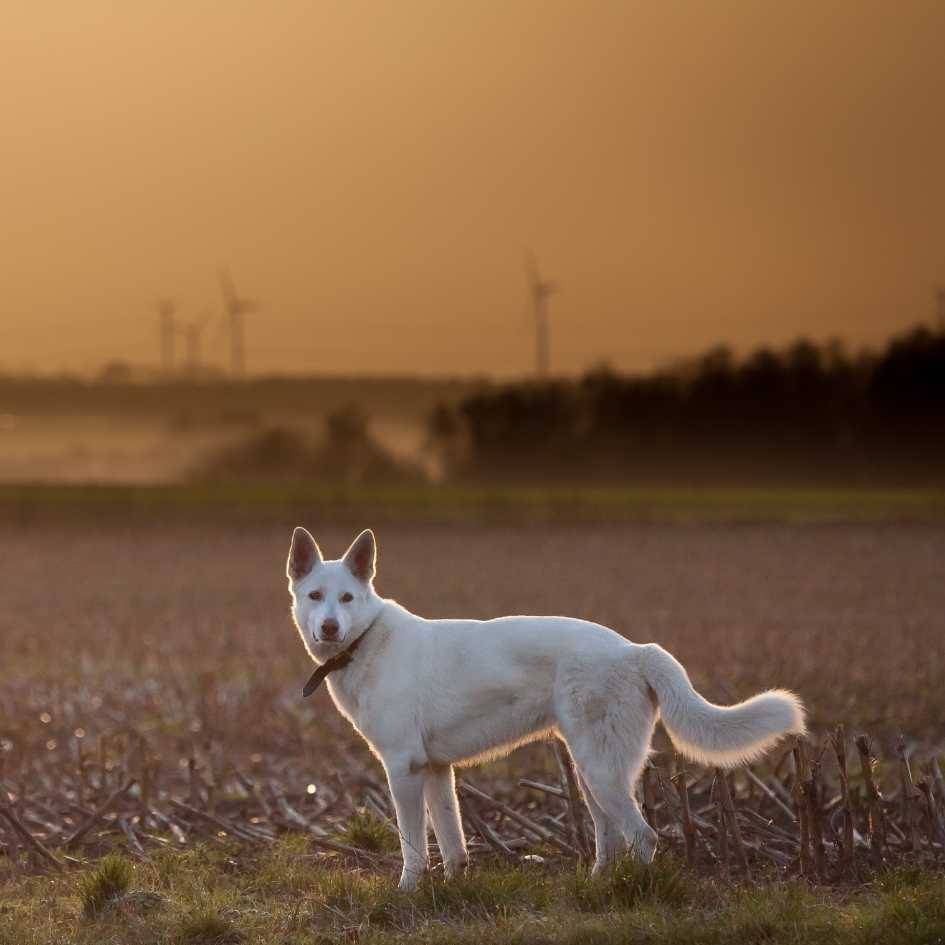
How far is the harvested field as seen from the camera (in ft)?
34.2

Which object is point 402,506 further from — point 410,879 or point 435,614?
point 410,879

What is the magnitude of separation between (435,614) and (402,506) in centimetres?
3396

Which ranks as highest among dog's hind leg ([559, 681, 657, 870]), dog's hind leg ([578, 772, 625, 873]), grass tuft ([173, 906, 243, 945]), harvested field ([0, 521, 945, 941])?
dog's hind leg ([559, 681, 657, 870])

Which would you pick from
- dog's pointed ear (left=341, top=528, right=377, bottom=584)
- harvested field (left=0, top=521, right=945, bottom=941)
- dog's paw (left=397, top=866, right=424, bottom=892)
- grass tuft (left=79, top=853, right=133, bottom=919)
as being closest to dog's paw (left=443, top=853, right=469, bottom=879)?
dog's paw (left=397, top=866, right=424, bottom=892)

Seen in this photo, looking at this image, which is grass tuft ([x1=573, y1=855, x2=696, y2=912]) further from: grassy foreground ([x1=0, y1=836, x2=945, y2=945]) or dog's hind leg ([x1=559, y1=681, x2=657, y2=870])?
dog's hind leg ([x1=559, y1=681, x2=657, y2=870])

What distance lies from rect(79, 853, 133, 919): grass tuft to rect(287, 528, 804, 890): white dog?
1.64m

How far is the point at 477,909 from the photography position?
27.9ft

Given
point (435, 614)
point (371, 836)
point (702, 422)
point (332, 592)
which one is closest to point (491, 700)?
point (332, 592)

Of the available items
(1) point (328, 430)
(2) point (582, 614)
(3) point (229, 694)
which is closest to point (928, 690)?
(3) point (229, 694)

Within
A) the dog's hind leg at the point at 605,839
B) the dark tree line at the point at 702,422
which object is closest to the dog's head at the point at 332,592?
the dog's hind leg at the point at 605,839

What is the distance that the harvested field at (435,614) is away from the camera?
1042cm

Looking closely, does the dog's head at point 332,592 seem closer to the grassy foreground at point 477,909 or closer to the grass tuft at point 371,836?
the grassy foreground at point 477,909

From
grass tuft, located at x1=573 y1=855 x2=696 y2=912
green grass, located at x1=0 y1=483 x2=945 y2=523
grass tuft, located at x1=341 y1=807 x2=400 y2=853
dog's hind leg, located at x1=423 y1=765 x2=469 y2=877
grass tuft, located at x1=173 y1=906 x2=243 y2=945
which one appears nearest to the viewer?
grass tuft, located at x1=573 y1=855 x2=696 y2=912

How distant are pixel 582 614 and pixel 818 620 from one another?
4826 millimetres
